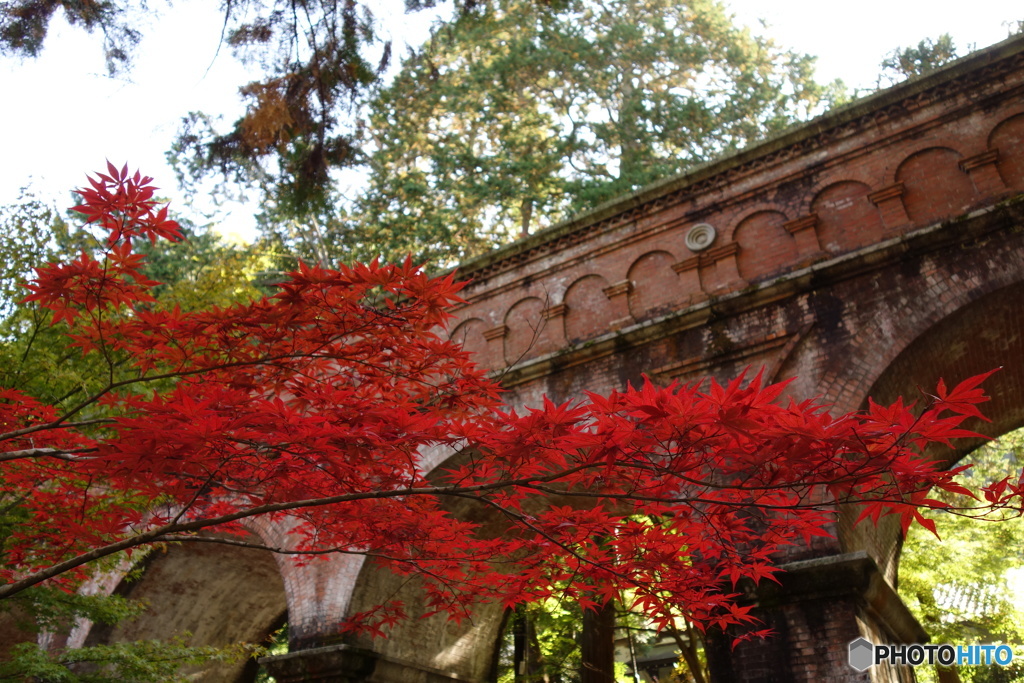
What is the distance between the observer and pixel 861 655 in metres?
5.11

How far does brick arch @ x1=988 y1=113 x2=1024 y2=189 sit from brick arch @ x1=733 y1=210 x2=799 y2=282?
182 cm

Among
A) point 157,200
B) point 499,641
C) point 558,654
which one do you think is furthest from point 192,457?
point 558,654

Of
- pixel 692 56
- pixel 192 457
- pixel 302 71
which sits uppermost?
pixel 692 56

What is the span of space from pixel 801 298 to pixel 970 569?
9.03 meters

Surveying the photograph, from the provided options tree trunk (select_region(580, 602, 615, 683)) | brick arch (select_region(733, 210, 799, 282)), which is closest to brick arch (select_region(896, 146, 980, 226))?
brick arch (select_region(733, 210, 799, 282))

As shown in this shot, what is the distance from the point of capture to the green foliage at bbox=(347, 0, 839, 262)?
1556cm

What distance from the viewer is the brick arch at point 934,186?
649 centimetres

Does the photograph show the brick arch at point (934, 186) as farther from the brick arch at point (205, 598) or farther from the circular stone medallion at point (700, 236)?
the brick arch at point (205, 598)

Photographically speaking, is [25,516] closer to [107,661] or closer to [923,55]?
[107,661]

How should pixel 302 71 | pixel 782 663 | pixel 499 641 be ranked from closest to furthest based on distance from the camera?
pixel 782 663 → pixel 302 71 → pixel 499 641

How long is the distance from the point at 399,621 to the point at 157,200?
6.18m

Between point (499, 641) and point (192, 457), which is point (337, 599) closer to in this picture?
point (499, 641)

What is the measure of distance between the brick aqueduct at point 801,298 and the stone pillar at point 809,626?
0.05 ft

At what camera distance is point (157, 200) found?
12.3 ft
